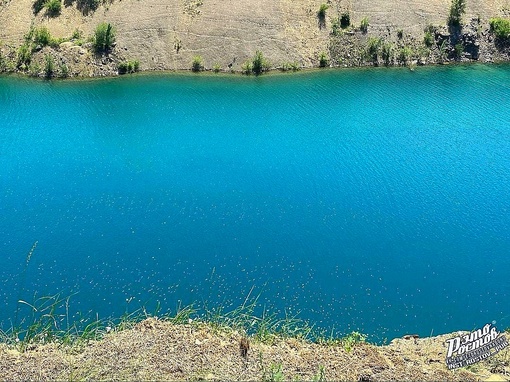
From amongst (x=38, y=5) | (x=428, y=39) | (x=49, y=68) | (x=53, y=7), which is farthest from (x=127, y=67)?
(x=428, y=39)

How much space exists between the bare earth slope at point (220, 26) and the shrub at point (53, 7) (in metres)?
0.56

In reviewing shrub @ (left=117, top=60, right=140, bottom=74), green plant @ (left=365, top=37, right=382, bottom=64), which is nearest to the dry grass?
shrub @ (left=117, top=60, right=140, bottom=74)

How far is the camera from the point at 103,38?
1906 inches

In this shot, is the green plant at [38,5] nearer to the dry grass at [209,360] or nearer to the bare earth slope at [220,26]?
the bare earth slope at [220,26]

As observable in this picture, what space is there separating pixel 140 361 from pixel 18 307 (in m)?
8.19

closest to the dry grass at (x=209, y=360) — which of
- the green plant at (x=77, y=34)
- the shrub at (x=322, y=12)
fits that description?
the green plant at (x=77, y=34)

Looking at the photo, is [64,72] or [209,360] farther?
[64,72]

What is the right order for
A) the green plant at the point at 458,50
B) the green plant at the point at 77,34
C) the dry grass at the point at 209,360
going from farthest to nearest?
the green plant at the point at 458,50, the green plant at the point at 77,34, the dry grass at the point at 209,360

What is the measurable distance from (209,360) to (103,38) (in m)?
40.3

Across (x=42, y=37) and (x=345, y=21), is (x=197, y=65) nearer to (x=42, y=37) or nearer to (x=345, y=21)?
(x=42, y=37)

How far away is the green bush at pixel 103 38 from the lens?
48.4 m

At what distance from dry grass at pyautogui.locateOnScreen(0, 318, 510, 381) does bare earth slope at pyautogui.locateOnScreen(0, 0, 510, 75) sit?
36.1m

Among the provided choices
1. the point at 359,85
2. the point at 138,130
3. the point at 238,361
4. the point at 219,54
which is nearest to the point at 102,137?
the point at 138,130

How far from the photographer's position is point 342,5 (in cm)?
5291
